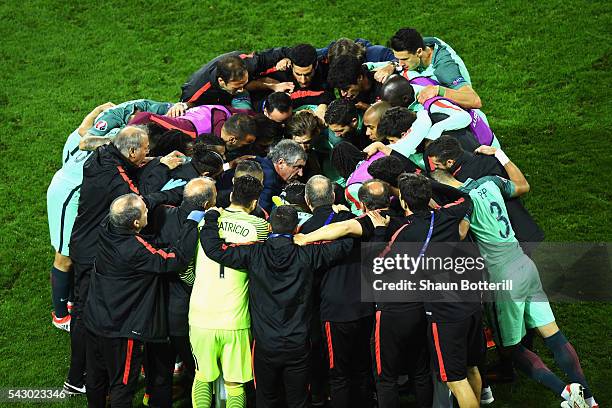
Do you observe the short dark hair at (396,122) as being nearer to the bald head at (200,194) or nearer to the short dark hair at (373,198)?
the short dark hair at (373,198)

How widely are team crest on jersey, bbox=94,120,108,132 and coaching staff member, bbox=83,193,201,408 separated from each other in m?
1.53

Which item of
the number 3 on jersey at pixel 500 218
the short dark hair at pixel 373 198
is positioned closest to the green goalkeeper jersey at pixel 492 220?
the number 3 on jersey at pixel 500 218

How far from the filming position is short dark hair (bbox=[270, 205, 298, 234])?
5.21m

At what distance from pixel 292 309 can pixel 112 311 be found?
3.61ft

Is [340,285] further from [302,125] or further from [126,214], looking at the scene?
[302,125]

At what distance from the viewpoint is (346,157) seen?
20.2 feet

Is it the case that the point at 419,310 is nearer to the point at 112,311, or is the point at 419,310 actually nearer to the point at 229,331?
the point at 229,331

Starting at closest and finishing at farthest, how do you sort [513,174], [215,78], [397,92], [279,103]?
[513,174] < [397,92] < [279,103] < [215,78]

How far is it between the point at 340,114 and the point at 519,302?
1.81 m

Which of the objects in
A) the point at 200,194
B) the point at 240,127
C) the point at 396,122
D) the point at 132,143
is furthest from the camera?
the point at 240,127

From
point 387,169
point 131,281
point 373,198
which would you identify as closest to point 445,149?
point 387,169

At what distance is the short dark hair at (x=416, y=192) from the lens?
5.26m

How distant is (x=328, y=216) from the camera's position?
5.36m

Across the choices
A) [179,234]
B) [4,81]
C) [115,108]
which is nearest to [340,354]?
[179,234]
